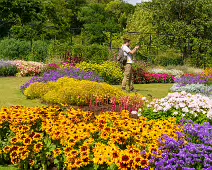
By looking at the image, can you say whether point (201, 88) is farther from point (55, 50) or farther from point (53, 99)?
point (55, 50)

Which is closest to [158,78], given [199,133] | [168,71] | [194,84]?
[168,71]

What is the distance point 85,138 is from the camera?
16.9 ft

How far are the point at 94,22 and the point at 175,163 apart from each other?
45.1 metres

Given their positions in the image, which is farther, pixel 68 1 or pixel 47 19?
pixel 68 1

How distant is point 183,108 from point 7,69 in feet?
43.7

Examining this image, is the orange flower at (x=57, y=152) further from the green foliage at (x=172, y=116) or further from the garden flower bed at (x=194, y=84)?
the garden flower bed at (x=194, y=84)

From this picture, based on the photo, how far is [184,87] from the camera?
14523 mm

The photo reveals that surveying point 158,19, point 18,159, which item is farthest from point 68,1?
point 18,159

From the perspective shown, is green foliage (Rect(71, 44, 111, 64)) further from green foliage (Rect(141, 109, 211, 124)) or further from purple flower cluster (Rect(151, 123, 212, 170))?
purple flower cluster (Rect(151, 123, 212, 170))

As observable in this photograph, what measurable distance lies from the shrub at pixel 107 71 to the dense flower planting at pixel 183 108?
340 inches

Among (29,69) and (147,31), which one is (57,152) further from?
(147,31)

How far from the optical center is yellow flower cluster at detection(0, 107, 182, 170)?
4625 mm

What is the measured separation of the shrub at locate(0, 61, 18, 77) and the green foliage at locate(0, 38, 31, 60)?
4216mm

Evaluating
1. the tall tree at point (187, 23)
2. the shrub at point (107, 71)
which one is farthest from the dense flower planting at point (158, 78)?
the tall tree at point (187, 23)
